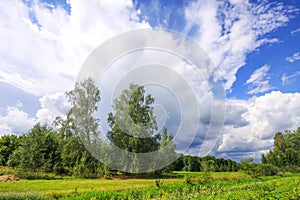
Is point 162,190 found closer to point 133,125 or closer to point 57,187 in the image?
point 57,187

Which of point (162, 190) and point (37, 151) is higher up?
point (37, 151)

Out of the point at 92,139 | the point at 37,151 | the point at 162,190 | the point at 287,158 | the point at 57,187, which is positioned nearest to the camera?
the point at 162,190

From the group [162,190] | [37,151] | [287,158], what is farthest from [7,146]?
[287,158]

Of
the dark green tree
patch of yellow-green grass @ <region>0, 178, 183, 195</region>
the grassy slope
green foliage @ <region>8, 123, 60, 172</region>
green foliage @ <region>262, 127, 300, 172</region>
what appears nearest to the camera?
the grassy slope

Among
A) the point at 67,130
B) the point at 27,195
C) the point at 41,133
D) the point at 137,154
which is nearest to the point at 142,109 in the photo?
the point at 137,154

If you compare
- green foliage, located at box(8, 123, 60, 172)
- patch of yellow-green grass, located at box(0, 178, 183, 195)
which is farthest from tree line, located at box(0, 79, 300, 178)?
patch of yellow-green grass, located at box(0, 178, 183, 195)

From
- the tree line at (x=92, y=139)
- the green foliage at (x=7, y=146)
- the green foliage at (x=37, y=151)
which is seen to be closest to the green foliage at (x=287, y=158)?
the tree line at (x=92, y=139)

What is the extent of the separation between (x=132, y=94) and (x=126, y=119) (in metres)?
4.23

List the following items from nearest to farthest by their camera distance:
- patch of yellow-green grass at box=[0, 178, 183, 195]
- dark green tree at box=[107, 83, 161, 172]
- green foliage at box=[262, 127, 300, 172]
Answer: patch of yellow-green grass at box=[0, 178, 183, 195] < dark green tree at box=[107, 83, 161, 172] < green foliage at box=[262, 127, 300, 172]

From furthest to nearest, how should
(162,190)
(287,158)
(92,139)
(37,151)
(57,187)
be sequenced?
(287,158), (92,139), (37,151), (57,187), (162,190)

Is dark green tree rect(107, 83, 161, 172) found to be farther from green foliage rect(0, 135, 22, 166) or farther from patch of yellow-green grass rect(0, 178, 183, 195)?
green foliage rect(0, 135, 22, 166)

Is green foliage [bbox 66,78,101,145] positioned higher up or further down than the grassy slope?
higher up

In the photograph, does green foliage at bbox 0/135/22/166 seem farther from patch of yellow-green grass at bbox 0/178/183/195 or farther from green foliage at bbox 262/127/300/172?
green foliage at bbox 262/127/300/172

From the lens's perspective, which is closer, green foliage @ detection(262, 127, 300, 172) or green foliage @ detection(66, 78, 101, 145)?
green foliage @ detection(66, 78, 101, 145)
